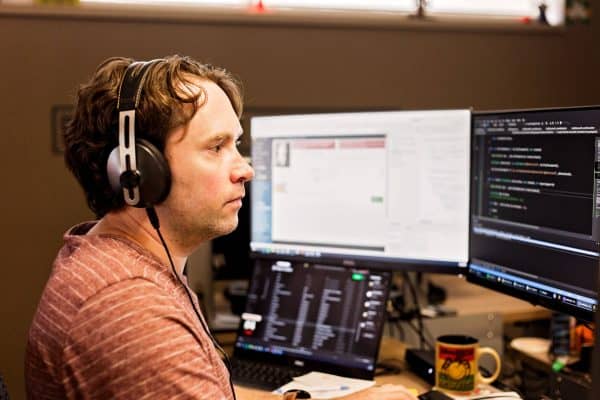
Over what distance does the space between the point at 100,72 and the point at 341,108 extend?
148 centimetres

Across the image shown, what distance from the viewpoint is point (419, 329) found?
1876 millimetres

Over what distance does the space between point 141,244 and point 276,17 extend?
1.49 m

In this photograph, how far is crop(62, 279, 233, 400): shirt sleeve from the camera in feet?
2.94

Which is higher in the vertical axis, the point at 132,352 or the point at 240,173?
the point at 240,173

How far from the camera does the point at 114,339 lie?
90cm

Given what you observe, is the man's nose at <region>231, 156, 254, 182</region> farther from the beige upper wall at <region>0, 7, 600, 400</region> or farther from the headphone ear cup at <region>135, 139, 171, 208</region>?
the beige upper wall at <region>0, 7, 600, 400</region>

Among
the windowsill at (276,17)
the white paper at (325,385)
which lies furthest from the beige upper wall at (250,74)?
the white paper at (325,385)

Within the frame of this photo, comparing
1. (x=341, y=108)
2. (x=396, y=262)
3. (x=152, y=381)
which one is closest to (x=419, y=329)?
(x=396, y=262)

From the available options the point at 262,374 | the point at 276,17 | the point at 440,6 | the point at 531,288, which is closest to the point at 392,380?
the point at 262,374

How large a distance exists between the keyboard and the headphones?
0.62m

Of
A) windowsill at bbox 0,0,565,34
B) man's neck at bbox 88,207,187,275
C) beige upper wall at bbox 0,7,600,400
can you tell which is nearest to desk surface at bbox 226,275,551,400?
man's neck at bbox 88,207,187,275

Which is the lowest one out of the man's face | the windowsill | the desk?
the desk

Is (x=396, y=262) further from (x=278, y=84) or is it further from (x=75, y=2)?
(x=75, y=2)

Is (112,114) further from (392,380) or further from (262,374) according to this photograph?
(392,380)
